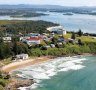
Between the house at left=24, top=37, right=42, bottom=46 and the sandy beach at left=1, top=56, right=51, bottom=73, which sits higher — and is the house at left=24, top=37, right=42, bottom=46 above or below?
above

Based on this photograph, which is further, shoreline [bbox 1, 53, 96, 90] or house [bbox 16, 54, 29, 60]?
house [bbox 16, 54, 29, 60]

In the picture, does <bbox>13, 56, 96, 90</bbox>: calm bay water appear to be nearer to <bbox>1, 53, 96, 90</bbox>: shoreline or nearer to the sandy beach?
<bbox>1, 53, 96, 90</bbox>: shoreline

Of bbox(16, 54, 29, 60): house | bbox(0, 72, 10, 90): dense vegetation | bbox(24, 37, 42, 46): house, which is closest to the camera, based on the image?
bbox(0, 72, 10, 90): dense vegetation

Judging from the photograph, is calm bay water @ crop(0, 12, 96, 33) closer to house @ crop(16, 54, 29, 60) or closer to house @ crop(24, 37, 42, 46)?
house @ crop(24, 37, 42, 46)

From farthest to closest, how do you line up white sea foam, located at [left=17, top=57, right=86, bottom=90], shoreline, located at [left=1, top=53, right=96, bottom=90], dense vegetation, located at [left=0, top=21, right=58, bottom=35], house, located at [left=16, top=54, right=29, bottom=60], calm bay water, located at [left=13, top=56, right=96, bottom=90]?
dense vegetation, located at [left=0, top=21, right=58, bottom=35], house, located at [left=16, top=54, right=29, bottom=60], white sea foam, located at [left=17, top=57, right=86, bottom=90], calm bay water, located at [left=13, top=56, right=96, bottom=90], shoreline, located at [left=1, top=53, right=96, bottom=90]

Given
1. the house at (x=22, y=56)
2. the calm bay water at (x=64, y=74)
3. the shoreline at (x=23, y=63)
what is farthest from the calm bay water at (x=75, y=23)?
the house at (x=22, y=56)

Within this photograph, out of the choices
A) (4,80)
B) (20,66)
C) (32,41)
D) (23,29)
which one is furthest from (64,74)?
(23,29)

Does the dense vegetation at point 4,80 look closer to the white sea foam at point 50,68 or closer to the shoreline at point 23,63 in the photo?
the white sea foam at point 50,68

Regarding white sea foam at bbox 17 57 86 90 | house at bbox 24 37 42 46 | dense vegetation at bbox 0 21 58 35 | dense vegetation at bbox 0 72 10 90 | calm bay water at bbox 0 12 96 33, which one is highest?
house at bbox 24 37 42 46

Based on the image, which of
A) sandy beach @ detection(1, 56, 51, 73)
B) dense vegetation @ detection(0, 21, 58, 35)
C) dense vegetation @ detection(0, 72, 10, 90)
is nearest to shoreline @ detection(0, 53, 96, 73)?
sandy beach @ detection(1, 56, 51, 73)

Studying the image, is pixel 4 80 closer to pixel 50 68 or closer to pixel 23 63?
pixel 50 68
